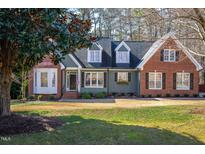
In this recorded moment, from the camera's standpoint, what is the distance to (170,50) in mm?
31969

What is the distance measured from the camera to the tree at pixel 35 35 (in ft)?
31.2

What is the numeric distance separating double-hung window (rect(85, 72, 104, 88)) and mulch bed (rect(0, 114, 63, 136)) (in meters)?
20.3

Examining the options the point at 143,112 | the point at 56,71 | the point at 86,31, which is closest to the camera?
the point at 86,31

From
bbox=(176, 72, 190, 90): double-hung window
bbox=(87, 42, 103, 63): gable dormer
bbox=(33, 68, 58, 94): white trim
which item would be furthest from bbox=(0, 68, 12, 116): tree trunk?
bbox=(176, 72, 190, 90): double-hung window

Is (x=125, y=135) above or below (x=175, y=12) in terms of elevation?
below

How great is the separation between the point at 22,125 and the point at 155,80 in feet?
74.1

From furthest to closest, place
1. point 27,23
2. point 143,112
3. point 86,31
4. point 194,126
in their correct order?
point 143,112
point 194,126
point 86,31
point 27,23

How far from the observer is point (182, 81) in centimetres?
3250

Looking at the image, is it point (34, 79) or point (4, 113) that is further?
point (34, 79)

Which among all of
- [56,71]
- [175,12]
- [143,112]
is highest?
[175,12]

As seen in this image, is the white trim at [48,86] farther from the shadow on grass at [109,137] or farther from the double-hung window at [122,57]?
the shadow on grass at [109,137]

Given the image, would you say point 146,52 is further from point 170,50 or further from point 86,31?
point 86,31
